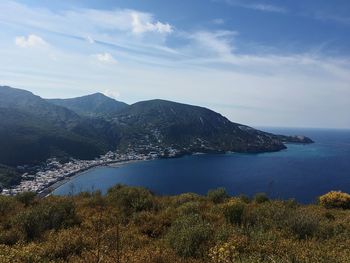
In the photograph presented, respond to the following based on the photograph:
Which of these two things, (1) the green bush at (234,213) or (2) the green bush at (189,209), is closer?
(1) the green bush at (234,213)

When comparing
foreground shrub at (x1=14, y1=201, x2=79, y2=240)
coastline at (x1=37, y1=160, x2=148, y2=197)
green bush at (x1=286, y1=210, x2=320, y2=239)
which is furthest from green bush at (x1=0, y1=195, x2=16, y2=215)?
coastline at (x1=37, y1=160, x2=148, y2=197)

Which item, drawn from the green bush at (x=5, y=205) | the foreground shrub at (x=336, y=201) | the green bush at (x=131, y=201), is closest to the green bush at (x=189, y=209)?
the green bush at (x=131, y=201)

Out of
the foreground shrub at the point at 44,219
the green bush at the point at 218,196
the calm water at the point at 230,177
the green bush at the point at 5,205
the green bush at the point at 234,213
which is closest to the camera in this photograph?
the foreground shrub at the point at 44,219

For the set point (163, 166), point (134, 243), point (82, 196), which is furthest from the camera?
point (163, 166)

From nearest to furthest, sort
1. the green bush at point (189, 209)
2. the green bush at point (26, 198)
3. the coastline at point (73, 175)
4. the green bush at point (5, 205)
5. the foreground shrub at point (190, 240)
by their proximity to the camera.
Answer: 1. the foreground shrub at point (190, 240)
2. the green bush at point (189, 209)
3. the green bush at point (5, 205)
4. the green bush at point (26, 198)
5. the coastline at point (73, 175)

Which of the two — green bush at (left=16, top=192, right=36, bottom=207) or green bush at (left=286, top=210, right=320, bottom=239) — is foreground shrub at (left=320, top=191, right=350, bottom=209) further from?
green bush at (left=16, top=192, right=36, bottom=207)

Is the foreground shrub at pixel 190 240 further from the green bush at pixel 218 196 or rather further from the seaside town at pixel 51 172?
the seaside town at pixel 51 172

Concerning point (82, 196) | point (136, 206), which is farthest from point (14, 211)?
point (82, 196)

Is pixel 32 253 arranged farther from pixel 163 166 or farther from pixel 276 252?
pixel 163 166
